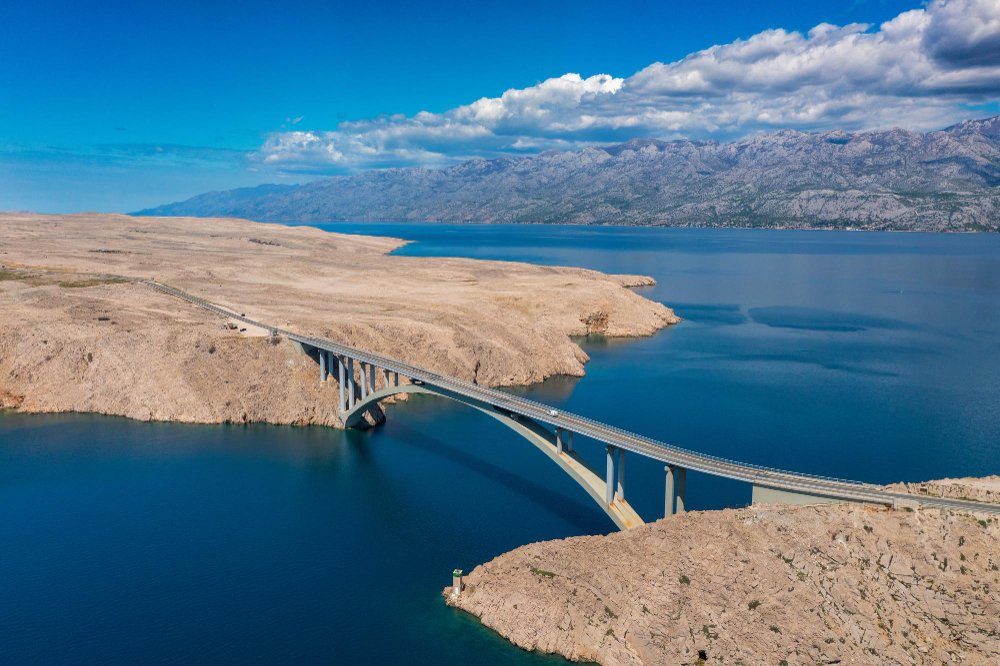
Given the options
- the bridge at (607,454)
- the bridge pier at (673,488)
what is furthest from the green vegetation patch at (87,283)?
the bridge pier at (673,488)

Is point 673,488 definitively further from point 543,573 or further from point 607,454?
point 543,573

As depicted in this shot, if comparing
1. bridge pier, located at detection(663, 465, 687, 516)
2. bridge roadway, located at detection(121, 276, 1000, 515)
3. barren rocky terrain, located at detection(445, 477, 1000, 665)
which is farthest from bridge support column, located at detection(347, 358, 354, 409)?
bridge pier, located at detection(663, 465, 687, 516)

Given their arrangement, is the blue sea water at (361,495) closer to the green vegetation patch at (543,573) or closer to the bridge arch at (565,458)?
the bridge arch at (565,458)

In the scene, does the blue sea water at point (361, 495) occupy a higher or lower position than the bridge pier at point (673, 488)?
lower

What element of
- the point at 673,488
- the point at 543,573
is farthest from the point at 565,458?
the point at 543,573

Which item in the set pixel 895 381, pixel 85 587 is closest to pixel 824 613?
pixel 85 587

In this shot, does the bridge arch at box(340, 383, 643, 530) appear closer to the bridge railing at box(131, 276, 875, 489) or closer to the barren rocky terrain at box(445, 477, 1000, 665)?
the bridge railing at box(131, 276, 875, 489)
